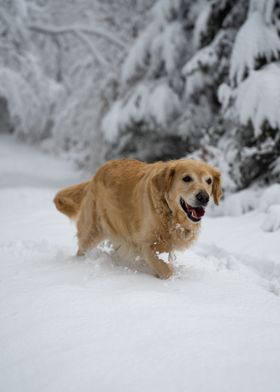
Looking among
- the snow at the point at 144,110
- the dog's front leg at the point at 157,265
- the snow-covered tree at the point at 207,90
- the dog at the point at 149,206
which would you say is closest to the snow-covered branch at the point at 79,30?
the snow-covered tree at the point at 207,90

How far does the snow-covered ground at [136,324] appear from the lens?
5.65 feet

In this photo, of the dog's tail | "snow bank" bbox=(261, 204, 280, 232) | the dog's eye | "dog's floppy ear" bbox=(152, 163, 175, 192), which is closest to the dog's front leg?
"dog's floppy ear" bbox=(152, 163, 175, 192)

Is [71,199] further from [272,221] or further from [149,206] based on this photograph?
[272,221]

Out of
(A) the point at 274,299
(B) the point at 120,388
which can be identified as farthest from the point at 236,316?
(B) the point at 120,388

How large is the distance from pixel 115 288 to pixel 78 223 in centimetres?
137

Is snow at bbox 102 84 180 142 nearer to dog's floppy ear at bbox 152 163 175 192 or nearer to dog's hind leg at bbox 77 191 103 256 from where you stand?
dog's hind leg at bbox 77 191 103 256

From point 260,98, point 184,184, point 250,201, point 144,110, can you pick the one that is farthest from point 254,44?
point 184,184

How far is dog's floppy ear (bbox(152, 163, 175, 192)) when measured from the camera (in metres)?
3.30

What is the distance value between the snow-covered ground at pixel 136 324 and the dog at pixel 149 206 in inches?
8.1

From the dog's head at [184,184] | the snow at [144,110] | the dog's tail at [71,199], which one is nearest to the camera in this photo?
the dog's head at [184,184]

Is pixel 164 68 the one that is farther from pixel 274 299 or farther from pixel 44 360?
pixel 44 360

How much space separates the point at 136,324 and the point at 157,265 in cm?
114

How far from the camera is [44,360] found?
71.6 inches

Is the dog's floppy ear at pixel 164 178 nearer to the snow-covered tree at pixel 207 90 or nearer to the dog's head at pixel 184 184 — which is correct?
the dog's head at pixel 184 184
